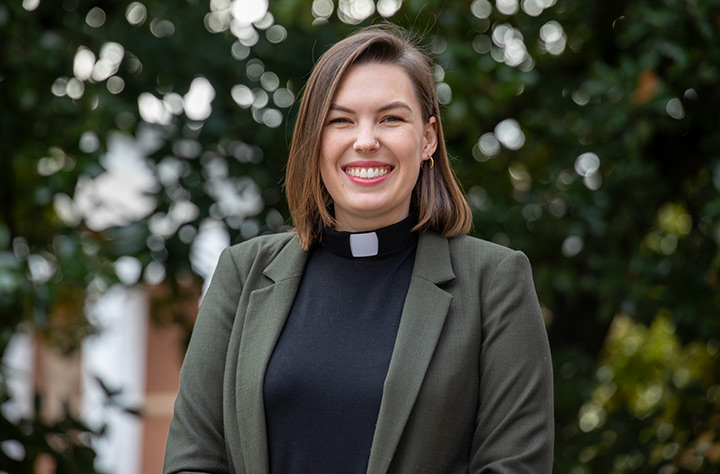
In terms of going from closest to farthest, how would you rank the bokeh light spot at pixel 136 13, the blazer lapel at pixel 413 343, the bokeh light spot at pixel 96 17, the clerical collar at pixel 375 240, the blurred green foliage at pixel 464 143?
the blazer lapel at pixel 413 343, the clerical collar at pixel 375 240, the blurred green foliage at pixel 464 143, the bokeh light spot at pixel 136 13, the bokeh light spot at pixel 96 17

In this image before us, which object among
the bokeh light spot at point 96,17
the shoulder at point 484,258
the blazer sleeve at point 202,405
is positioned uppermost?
the bokeh light spot at point 96,17

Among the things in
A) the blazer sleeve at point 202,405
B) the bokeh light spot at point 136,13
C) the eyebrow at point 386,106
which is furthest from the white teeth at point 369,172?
the bokeh light spot at point 136,13

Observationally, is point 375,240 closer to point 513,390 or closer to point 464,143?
point 513,390

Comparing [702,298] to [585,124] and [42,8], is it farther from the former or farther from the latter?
[42,8]

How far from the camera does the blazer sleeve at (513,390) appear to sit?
1.74 meters

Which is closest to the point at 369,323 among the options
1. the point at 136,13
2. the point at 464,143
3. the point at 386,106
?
the point at 386,106

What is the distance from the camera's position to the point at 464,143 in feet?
12.1

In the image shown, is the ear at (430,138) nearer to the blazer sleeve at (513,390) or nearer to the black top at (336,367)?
the black top at (336,367)

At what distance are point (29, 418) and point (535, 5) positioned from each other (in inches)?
99.6

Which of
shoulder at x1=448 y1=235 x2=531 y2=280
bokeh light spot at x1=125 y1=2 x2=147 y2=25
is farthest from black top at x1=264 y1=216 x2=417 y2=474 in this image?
bokeh light spot at x1=125 y1=2 x2=147 y2=25

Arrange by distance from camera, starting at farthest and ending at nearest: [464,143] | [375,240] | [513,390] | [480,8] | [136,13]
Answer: [480,8] < [136,13] < [464,143] < [375,240] < [513,390]

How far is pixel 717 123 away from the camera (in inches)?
142

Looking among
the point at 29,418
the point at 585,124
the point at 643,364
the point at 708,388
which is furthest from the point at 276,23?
the point at 643,364

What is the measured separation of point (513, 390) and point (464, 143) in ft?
6.61
